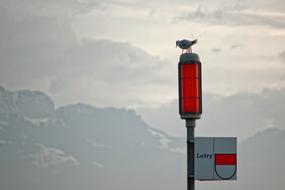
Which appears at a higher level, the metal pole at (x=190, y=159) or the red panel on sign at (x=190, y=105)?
the red panel on sign at (x=190, y=105)

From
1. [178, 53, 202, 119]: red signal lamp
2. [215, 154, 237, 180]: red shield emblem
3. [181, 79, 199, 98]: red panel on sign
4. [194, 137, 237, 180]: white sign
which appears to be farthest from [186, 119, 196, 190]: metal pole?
[181, 79, 199, 98]: red panel on sign

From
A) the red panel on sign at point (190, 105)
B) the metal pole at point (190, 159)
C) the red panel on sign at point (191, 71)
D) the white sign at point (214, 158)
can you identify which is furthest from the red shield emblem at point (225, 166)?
the red panel on sign at point (191, 71)

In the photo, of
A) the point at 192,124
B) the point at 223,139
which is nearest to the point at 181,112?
the point at 192,124

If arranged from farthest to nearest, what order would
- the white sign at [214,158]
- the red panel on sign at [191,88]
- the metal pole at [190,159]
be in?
the metal pole at [190,159] < the white sign at [214,158] < the red panel on sign at [191,88]

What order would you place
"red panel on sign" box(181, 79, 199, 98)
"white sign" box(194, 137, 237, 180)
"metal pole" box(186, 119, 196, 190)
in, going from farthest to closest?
"metal pole" box(186, 119, 196, 190) → "white sign" box(194, 137, 237, 180) → "red panel on sign" box(181, 79, 199, 98)

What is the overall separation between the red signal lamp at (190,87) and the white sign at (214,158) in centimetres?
105

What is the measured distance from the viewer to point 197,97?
61.7ft

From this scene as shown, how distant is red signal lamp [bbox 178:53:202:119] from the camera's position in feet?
61.7

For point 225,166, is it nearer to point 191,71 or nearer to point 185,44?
point 191,71

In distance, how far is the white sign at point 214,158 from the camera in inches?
758

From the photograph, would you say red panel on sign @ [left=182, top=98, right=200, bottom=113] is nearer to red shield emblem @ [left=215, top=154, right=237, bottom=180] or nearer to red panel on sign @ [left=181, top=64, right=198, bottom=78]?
red panel on sign @ [left=181, top=64, right=198, bottom=78]

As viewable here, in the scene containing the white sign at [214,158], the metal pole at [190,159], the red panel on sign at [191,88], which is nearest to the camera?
the red panel on sign at [191,88]

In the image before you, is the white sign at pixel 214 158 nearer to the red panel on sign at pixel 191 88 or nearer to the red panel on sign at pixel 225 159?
the red panel on sign at pixel 225 159

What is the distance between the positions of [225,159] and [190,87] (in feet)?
9.49
